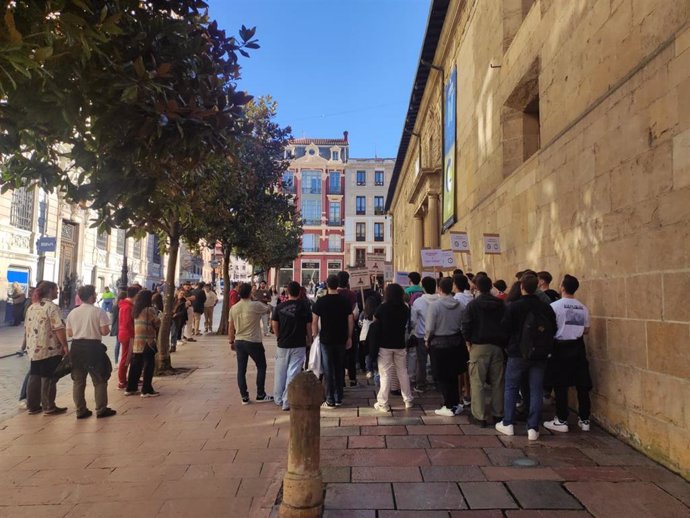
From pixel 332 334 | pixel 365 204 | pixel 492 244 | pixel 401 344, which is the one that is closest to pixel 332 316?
pixel 332 334

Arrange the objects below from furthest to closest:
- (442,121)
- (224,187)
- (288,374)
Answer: (442,121), (224,187), (288,374)

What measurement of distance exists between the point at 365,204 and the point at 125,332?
55110 millimetres

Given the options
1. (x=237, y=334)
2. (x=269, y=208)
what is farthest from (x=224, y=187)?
(x=237, y=334)

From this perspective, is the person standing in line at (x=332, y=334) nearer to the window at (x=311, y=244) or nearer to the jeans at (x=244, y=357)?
the jeans at (x=244, y=357)

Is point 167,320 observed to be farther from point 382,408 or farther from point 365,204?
point 365,204

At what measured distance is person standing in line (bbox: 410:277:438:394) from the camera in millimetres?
7129

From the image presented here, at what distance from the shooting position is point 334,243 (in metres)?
63.7

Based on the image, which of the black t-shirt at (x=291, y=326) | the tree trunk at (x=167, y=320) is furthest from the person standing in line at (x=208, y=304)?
the black t-shirt at (x=291, y=326)

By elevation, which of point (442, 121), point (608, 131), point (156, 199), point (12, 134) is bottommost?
point (156, 199)

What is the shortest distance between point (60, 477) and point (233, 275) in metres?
74.0

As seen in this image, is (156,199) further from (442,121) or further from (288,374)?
(442,121)

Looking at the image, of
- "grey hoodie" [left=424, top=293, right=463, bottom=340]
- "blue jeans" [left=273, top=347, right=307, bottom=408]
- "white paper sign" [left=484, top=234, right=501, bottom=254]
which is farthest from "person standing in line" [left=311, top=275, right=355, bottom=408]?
"white paper sign" [left=484, top=234, right=501, bottom=254]

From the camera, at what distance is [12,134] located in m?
4.68

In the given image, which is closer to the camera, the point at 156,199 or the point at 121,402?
the point at 156,199
